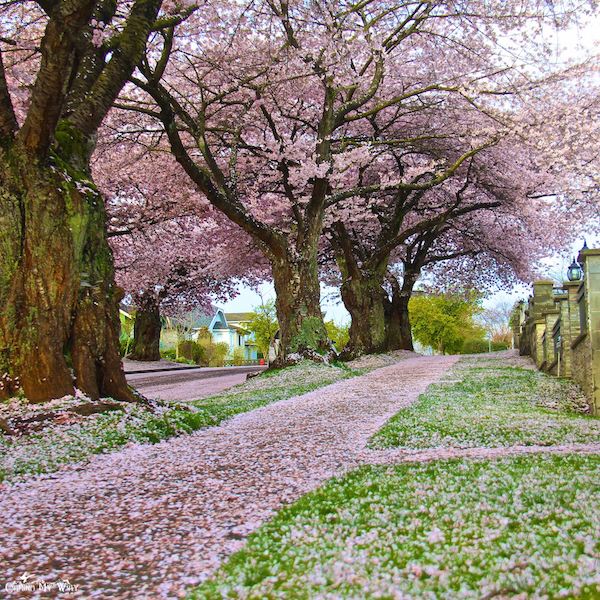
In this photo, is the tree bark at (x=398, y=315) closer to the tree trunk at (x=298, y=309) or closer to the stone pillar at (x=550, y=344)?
the tree trunk at (x=298, y=309)

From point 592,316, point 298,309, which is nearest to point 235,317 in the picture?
point 298,309

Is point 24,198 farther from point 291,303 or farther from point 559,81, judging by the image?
point 559,81

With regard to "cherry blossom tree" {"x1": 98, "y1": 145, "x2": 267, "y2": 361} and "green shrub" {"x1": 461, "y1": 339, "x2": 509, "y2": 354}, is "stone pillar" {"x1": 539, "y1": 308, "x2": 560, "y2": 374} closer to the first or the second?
"cherry blossom tree" {"x1": 98, "y1": 145, "x2": 267, "y2": 361}

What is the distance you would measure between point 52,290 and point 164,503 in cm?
444

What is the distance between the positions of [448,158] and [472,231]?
7050 mm

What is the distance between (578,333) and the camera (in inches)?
508

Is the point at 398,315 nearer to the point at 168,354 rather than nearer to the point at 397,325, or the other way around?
the point at 397,325

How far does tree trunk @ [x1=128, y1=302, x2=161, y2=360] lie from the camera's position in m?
36.7

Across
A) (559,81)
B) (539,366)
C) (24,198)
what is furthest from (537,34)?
(24,198)

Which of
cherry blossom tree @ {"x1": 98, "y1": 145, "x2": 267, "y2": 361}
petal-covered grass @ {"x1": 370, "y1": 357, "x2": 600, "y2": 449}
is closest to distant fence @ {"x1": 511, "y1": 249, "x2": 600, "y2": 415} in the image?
petal-covered grass @ {"x1": 370, "y1": 357, "x2": 600, "y2": 449}

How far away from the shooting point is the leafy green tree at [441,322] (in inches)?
2109

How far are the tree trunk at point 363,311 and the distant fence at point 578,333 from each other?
318 inches

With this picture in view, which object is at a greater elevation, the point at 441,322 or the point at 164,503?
the point at 441,322

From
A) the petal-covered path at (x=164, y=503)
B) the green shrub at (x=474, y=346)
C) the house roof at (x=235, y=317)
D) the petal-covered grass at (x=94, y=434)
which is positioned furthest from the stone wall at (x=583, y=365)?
the house roof at (x=235, y=317)
